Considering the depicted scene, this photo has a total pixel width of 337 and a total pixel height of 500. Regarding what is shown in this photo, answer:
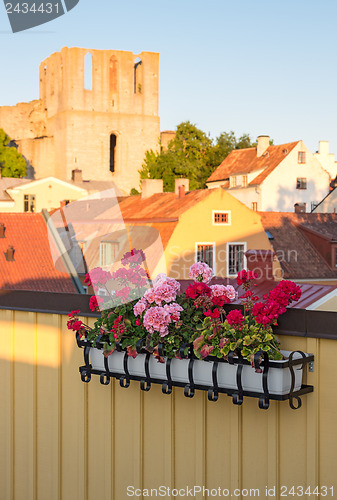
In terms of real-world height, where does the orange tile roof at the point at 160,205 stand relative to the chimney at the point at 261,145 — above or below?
below

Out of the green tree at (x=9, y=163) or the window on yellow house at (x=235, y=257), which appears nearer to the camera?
the window on yellow house at (x=235, y=257)

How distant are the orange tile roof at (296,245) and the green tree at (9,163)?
3424cm

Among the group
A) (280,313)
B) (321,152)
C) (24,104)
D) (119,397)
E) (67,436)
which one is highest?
(24,104)

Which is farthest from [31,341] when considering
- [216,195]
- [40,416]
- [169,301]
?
[216,195]

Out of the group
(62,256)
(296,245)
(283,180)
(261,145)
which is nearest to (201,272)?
(62,256)

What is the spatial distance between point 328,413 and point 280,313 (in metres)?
0.42

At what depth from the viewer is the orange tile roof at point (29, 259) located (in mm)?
21219

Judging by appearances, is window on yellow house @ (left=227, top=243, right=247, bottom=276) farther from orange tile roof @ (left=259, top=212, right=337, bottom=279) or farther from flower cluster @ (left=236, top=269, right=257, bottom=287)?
flower cluster @ (left=236, top=269, right=257, bottom=287)

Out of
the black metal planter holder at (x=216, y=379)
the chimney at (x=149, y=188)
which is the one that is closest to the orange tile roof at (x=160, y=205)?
the chimney at (x=149, y=188)

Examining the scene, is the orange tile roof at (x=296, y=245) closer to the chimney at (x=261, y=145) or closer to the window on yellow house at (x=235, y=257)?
the window on yellow house at (x=235, y=257)

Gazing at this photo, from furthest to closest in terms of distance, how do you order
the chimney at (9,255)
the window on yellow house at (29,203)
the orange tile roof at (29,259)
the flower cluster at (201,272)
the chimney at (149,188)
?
the window on yellow house at (29,203)
the chimney at (149,188)
the chimney at (9,255)
the orange tile roof at (29,259)
the flower cluster at (201,272)

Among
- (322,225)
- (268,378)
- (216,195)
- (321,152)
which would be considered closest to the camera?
(268,378)

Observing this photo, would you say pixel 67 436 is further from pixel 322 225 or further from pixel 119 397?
pixel 322 225

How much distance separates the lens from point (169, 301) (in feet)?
10.3
